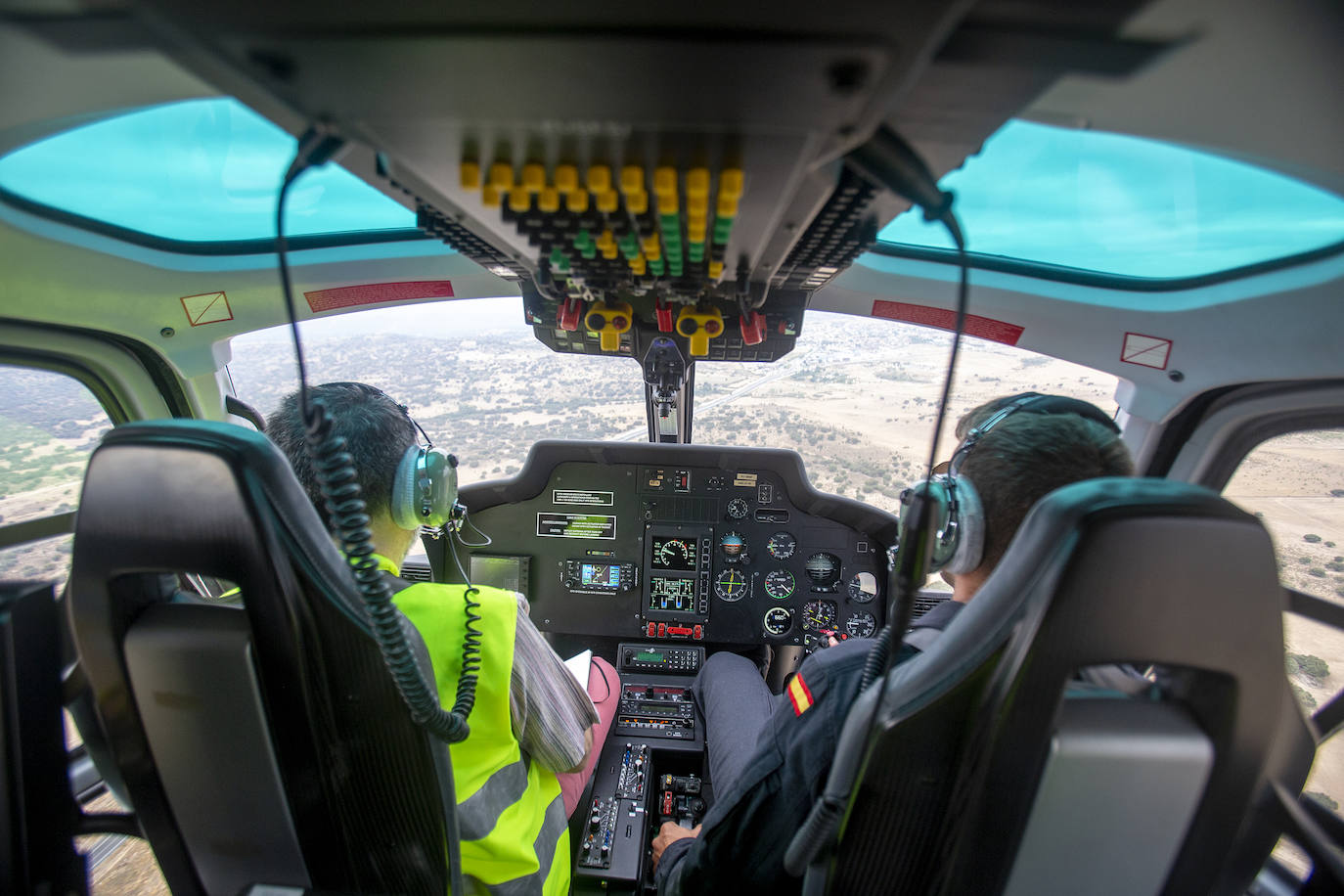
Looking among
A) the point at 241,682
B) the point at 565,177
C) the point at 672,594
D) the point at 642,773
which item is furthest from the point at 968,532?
the point at 672,594

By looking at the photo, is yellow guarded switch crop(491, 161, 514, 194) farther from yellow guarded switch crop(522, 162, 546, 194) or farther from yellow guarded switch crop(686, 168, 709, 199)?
yellow guarded switch crop(686, 168, 709, 199)

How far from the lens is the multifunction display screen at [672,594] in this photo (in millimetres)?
2514

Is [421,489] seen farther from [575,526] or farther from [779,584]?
[779,584]

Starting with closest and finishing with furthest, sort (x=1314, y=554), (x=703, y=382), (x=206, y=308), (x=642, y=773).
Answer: (x=1314, y=554) → (x=642, y=773) → (x=206, y=308) → (x=703, y=382)

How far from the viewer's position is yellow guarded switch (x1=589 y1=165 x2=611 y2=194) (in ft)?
1.92

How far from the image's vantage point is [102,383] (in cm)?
213

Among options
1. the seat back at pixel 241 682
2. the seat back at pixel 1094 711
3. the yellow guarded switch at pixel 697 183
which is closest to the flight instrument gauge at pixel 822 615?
the seat back at pixel 1094 711

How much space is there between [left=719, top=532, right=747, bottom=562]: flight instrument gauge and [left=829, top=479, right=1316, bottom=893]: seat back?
159cm

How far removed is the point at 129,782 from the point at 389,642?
1.88 feet

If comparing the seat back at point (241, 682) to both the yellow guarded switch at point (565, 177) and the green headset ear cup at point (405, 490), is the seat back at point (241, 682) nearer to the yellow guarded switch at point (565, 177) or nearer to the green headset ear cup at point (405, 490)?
the green headset ear cup at point (405, 490)

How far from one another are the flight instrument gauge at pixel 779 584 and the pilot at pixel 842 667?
1296 millimetres

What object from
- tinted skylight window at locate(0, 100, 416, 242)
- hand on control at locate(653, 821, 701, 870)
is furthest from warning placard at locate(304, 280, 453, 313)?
hand on control at locate(653, 821, 701, 870)

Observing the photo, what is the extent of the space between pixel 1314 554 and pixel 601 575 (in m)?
2.26

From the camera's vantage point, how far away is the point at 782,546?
246 cm
